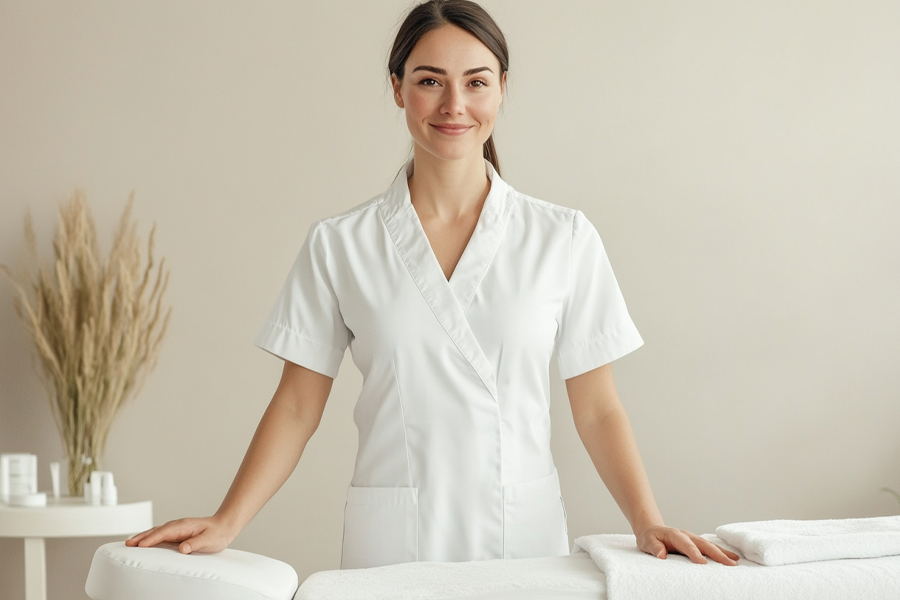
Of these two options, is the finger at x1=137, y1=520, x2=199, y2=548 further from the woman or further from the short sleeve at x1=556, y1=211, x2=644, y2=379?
the short sleeve at x1=556, y1=211, x2=644, y2=379

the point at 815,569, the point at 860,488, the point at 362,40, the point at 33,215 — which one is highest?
the point at 362,40

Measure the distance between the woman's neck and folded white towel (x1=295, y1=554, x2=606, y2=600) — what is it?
656mm

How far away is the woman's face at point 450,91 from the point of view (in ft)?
4.13

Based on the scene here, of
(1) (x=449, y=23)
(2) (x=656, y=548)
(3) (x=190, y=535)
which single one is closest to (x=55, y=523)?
(3) (x=190, y=535)

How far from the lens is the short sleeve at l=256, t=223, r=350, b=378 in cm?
135

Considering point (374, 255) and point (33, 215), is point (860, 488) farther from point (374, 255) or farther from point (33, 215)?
point (33, 215)

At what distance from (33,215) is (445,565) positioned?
7.28 ft

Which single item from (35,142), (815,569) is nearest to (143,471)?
(35,142)

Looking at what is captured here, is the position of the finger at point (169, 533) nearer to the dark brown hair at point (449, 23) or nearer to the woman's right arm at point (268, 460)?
the woman's right arm at point (268, 460)

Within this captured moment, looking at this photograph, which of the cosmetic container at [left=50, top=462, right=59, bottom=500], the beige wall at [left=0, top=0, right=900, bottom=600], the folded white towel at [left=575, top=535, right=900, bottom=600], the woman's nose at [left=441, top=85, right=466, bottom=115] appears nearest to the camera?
the folded white towel at [left=575, top=535, right=900, bottom=600]

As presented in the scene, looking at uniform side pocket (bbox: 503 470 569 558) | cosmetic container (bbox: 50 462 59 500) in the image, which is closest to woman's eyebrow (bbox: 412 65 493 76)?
uniform side pocket (bbox: 503 470 569 558)

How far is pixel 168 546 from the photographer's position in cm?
100

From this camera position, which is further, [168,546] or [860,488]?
[860,488]

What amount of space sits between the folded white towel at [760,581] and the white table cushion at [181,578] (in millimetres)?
347
